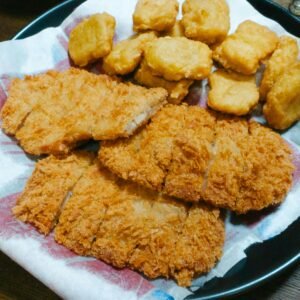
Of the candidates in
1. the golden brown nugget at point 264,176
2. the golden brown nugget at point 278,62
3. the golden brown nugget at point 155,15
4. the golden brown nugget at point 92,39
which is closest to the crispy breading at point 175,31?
the golden brown nugget at point 155,15

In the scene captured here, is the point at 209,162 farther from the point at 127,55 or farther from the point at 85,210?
the point at 127,55

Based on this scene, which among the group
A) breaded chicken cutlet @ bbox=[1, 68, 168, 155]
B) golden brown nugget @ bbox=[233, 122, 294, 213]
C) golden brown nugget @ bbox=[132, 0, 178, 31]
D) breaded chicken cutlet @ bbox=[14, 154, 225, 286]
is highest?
golden brown nugget @ bbox=[132, 0, 178, 31]

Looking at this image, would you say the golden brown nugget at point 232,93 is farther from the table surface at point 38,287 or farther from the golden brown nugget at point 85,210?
the table surface at point 38,287

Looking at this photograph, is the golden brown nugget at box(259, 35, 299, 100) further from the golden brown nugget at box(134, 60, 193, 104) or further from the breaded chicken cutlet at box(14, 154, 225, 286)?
the breaded chicken cutlet at box(14, 154, 225, 286)

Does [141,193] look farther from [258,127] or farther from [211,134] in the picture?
[258,127]

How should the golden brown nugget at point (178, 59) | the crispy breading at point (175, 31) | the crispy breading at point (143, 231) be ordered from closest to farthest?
the crispy breading at point (143, 231) → the golden brown nugget at point (178, 59) → the crispy breading at point (175, 31)

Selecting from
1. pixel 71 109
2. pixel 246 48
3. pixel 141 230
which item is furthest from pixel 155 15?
pixel 141 230

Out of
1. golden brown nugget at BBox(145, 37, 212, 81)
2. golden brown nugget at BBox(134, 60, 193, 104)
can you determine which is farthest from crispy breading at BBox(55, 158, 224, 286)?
golden brown nugget at BBox(145, 37, 212, 81)
